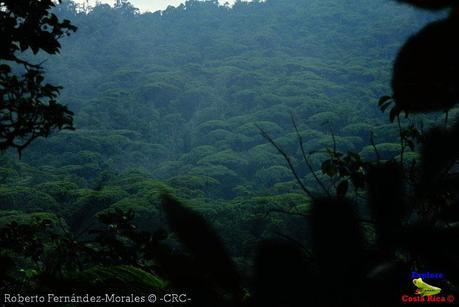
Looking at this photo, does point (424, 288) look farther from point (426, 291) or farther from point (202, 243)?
point (202, 243)

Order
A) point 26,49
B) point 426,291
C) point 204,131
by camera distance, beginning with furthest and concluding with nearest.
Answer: point 204,131
point 26,49
point 426,291

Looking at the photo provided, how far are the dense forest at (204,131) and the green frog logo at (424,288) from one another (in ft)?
0.26

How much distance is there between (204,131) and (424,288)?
34.7m

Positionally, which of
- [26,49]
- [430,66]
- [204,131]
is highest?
[26,49]

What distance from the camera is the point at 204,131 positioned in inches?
1377

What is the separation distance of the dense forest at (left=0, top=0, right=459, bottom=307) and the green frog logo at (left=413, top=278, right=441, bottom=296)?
0.08m

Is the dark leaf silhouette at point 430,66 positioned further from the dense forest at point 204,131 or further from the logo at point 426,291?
the logo at point 426,291

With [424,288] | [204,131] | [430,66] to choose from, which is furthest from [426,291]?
[204,131]

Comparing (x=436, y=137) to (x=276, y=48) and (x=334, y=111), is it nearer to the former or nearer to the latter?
(x=334, y=111)

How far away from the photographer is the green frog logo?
420 millimetres

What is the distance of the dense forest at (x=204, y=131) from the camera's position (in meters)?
2.14

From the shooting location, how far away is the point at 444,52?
0.33m

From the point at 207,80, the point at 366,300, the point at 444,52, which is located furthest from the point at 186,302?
the point at 207,80

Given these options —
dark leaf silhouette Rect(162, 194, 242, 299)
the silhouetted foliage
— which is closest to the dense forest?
dark leaf silhouette Rect(162, 194, 242, 299)
